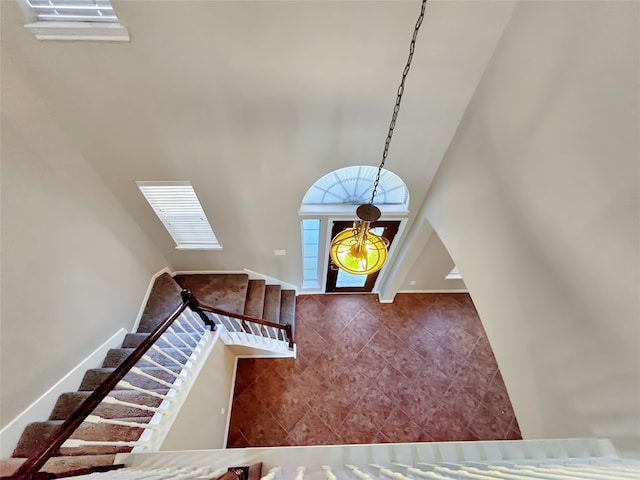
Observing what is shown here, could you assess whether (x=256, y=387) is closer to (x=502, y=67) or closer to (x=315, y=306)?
(x=315, y=306)

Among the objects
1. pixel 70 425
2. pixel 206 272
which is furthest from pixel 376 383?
pixel 70 425

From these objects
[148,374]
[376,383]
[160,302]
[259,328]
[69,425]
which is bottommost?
[69,425]

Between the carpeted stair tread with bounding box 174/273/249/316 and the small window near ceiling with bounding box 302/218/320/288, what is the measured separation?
1150 mm

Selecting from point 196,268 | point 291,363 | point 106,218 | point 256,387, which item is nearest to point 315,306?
point 291,363

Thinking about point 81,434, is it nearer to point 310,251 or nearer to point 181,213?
point 181,213

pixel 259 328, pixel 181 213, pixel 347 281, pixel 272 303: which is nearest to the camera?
pixel 181 213

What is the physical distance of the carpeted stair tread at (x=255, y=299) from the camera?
502 cm

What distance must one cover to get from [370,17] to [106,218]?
12.4 ft

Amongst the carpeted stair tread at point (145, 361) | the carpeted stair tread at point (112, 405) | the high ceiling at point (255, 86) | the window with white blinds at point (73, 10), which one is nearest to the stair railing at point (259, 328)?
the carpeted stair tread at point (145, 361)

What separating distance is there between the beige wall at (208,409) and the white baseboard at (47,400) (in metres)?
1.37

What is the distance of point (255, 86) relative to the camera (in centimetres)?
270

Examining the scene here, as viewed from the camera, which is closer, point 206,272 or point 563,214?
point 563,214

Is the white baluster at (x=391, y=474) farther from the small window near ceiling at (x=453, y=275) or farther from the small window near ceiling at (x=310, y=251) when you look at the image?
the small window near ceiling at (x=453, y=275)

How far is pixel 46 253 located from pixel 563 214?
14.4 ft
